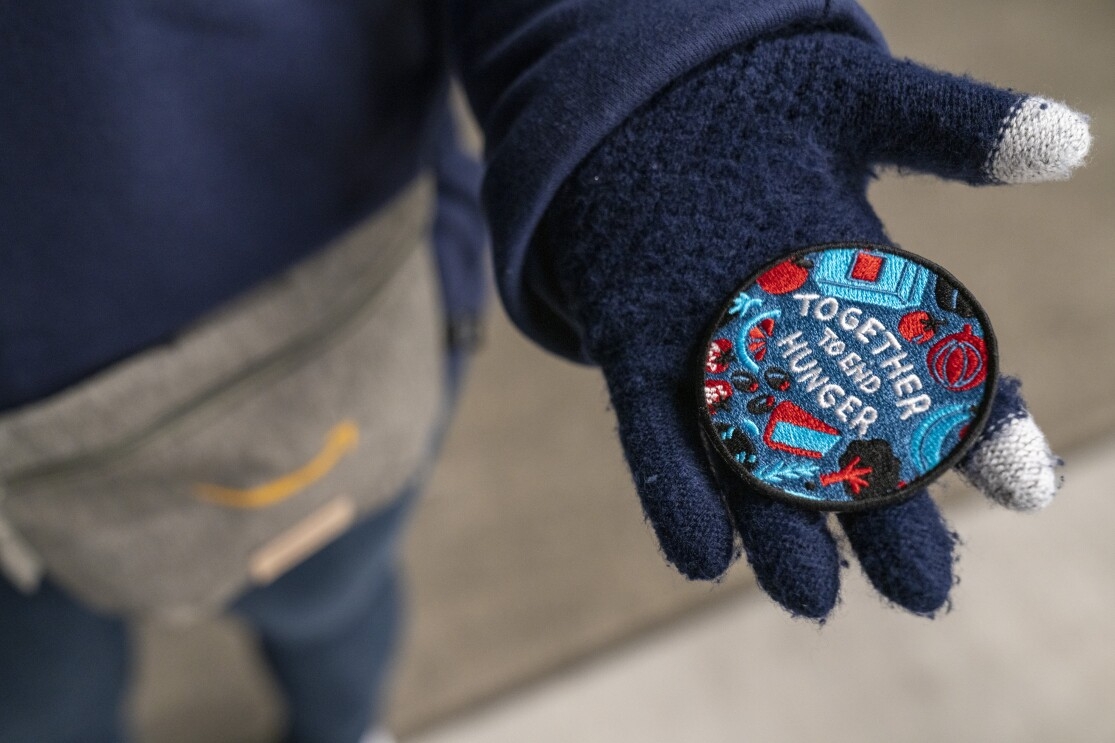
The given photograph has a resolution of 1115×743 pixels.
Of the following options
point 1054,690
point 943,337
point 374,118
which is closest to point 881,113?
point 943,337

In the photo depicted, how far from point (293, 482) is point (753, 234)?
1.08ft

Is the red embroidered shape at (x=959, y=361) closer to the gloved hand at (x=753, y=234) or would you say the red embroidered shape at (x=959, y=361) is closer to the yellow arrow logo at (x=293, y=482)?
the gloved hand at (x=753, y=234)

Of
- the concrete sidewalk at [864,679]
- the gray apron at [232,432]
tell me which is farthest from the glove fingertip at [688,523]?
the concrete sidewalk at [864,679]

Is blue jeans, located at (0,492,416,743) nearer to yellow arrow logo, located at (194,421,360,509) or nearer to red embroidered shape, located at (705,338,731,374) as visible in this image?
yellow arrow logo, located at (194,421,360,509)

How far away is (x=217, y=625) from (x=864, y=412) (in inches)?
39.5

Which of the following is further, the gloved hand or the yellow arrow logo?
the yellow arrow logo

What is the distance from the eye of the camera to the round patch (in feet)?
1.06

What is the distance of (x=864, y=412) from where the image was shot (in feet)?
1.09

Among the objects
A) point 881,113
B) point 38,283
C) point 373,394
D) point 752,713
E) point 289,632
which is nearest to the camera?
point 881,113

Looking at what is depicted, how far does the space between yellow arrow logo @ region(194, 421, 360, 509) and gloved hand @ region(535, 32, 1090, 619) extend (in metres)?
0.25

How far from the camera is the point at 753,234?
33 centimetres

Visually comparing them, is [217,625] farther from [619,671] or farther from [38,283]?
[38,283]

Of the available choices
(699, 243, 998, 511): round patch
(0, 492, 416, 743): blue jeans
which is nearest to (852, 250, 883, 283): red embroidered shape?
(699, 243, 998, 511): round patch

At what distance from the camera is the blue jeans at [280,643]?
1.93 ft
